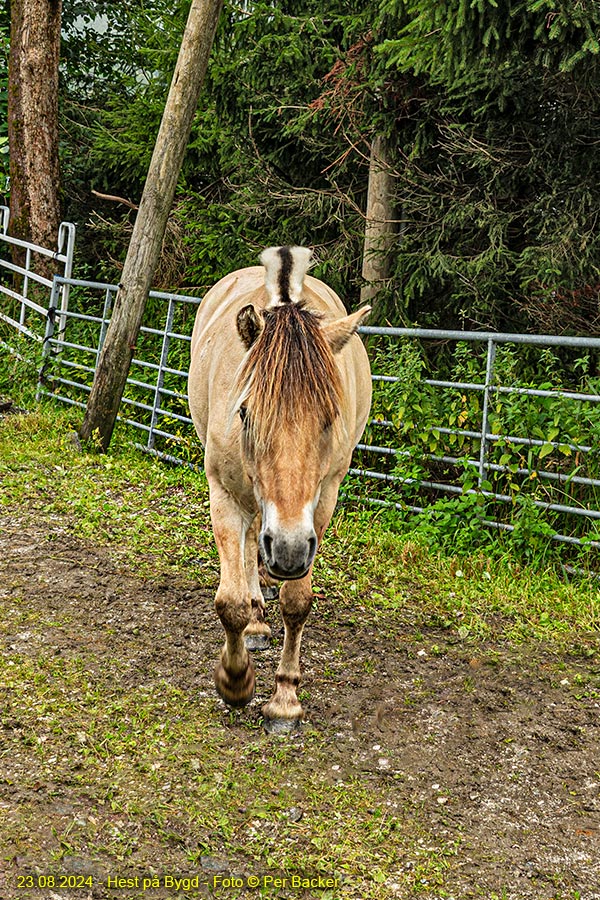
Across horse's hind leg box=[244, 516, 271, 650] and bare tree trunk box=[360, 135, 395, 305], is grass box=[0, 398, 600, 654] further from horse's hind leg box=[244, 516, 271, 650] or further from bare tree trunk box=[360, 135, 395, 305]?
bare tree trunk box=[360, 135, 395, 305]

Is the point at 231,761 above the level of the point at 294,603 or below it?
below

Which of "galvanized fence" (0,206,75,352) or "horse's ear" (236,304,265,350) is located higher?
"galvanized fence" (0,206,75,352)

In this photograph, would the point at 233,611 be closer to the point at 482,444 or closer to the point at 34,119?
the point at 482,444

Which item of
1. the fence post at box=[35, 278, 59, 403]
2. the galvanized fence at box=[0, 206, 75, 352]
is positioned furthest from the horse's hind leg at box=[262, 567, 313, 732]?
the galvanized fence at box=[0, 206, 75, 352]

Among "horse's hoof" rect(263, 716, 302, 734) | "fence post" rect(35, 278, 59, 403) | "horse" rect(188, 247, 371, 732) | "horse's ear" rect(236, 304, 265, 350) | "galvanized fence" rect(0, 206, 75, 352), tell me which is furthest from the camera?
"galvanized fence" rect(0, 206, 75, 352)

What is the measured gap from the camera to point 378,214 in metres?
8.84

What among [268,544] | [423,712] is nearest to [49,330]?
[423,712]

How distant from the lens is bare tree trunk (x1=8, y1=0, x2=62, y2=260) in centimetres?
1195

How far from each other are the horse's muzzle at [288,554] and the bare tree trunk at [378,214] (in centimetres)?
571

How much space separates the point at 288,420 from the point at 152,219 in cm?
555

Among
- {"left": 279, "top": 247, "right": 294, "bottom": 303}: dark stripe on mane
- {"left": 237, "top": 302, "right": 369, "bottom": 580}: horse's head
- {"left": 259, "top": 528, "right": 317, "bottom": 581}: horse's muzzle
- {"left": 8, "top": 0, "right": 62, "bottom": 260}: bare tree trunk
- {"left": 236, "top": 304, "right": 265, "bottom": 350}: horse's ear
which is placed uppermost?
{"left": 8, "top": 0, "right": 62, "bottom": 260}: bare tree trunk

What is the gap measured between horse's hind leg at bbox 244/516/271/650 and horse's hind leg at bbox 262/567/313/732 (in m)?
0.69

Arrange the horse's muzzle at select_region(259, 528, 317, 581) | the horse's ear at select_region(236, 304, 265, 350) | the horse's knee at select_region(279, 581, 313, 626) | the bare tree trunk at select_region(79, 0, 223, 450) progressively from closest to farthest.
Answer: the horse's muzzle at select_region(259, 528, 317, 581) → the horse's ear at select_region(236, 304, 265, 350) → the horse's knee at select_region(279, 581, 313, 626) → the bare tree trunk at select_region(79, 0, 223, 450)

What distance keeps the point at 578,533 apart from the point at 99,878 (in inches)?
164
